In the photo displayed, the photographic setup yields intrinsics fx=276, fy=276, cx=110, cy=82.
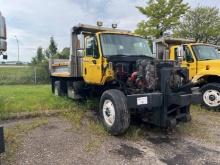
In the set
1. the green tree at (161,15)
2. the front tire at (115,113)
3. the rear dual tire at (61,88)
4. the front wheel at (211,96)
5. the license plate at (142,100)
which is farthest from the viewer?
the green tree at (161,15)

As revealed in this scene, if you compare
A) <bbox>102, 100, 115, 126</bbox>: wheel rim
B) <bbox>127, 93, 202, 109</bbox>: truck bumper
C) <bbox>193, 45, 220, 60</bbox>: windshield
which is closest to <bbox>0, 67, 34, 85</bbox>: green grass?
<bbox>193, 45, 220, 60</bbox>: windshield

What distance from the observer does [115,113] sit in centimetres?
577

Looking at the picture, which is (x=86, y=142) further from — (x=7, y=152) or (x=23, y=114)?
(x=23, y=114)

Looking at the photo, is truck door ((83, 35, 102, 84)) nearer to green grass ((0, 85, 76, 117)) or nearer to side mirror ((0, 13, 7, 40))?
green grass ((0, 85, 76, 117))

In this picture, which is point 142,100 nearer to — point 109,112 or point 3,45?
point 109,112

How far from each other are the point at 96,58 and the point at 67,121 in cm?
183

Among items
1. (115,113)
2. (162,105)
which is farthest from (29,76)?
(162,105)

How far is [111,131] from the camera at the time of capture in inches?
234

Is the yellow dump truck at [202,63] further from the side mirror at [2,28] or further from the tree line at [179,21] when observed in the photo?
the tree line at [179,21]

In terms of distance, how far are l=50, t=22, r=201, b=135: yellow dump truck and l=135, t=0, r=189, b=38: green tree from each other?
15.0 metres

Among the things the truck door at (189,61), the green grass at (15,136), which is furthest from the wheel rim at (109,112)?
the truck door at (189,61)

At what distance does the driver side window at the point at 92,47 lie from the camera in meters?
6.96

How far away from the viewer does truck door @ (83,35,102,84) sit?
6.94 m

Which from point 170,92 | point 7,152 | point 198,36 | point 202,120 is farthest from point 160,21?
point 7,152
